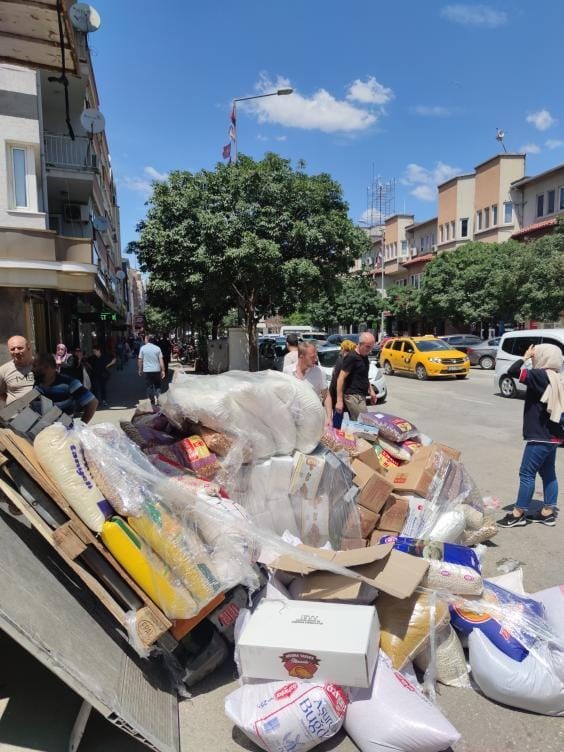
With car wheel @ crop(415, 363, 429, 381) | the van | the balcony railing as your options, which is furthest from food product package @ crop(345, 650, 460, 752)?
car wheel @ crop(415, 363, 429, 381)

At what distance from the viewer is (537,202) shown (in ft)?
114

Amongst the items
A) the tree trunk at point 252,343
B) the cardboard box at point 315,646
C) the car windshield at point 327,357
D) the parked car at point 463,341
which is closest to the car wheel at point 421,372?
the car windshield at point 327,357

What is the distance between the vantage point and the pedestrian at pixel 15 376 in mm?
4477

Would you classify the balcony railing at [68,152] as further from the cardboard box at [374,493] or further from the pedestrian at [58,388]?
the cardboard box at [374,493]

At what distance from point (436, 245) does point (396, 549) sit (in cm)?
4508

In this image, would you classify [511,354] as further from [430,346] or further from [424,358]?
[430,346]

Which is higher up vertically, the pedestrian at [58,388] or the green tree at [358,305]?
the green tree at [358,305]

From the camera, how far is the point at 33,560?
260 centimetres

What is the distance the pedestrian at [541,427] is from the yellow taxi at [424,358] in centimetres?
1409

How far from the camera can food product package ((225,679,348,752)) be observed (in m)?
2.17

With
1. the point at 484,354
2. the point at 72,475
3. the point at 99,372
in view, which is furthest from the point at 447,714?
the point at 484,354

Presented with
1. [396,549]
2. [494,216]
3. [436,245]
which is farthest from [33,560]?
[436,245]

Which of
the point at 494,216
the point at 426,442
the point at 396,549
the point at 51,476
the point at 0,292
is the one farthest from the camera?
the point at 494,216

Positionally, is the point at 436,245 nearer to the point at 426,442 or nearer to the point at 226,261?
the point at 226,261
